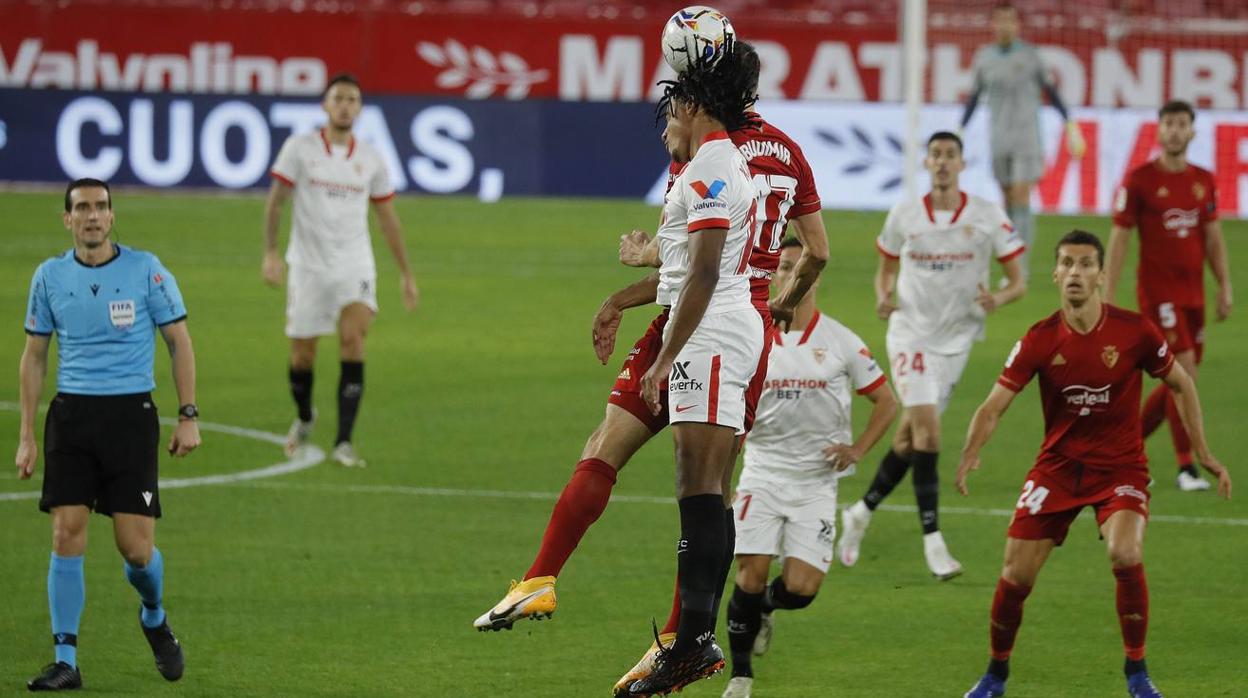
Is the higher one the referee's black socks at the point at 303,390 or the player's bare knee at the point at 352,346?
the player's bare knee at the point at 352,346

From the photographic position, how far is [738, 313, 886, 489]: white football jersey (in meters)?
9.16

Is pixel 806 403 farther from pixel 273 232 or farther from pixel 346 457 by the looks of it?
pixel 273 232

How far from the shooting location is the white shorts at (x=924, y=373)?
11.6 meters

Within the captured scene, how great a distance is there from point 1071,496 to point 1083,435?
287 millimetres

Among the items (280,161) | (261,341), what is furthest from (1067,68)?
(280,161)

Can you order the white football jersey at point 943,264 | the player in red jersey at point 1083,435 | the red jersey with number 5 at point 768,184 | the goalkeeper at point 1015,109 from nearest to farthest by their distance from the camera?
the red jersey with number 5 at point 768,184 < the player in red jersey at point 1083,435 < the white football jersey at point 943,264 < the goalkeeper at point 1015,109

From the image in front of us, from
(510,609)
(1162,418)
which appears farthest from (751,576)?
(1162,418)

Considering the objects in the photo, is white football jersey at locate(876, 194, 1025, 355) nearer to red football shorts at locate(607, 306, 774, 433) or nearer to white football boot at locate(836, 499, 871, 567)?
white football boot at locate(836, 499, 871, 567)

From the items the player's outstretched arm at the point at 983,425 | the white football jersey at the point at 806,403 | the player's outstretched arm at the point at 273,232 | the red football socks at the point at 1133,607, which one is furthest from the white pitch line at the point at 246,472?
the red football socks at the point at 1133,607

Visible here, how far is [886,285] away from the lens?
39.4 ft

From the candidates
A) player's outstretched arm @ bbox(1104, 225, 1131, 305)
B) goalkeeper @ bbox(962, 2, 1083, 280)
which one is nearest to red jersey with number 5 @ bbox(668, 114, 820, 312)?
player's outstretched arm @ bbox(1104, 225, 1131, 305)

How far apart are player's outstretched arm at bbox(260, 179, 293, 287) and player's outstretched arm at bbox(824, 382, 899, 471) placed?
5225mm

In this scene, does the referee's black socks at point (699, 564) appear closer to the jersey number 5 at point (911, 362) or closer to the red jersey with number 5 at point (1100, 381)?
the red jersey with number 5 at point (1100, 381)

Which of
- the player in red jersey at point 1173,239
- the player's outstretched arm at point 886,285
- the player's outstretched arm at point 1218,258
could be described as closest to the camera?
the player's outstretched arm at point 886,285
